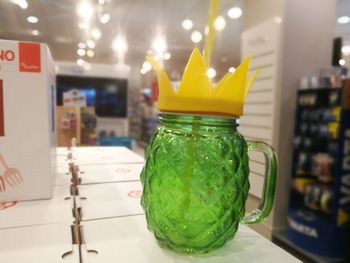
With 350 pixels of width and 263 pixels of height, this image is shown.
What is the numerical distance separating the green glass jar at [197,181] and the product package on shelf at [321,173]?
1717mm

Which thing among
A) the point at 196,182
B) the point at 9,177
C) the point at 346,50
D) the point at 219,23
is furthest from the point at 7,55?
the point at 346,50

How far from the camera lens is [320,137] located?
2.05 meters

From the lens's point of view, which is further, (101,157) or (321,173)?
(321,173)

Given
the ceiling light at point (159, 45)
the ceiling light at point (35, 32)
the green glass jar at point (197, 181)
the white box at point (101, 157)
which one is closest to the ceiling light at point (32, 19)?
the ceiling light at point (35, 32)

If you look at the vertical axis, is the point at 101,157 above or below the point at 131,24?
below

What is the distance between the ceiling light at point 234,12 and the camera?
13.0ft

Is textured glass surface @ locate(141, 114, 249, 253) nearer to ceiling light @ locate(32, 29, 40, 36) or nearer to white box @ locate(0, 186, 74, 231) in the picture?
white box @ locate(0, 186, 74, 231)

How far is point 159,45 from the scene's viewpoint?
21.9 ft

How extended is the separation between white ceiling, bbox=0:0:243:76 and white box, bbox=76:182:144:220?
325 cm

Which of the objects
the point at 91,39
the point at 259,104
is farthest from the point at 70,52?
the point at 259,104

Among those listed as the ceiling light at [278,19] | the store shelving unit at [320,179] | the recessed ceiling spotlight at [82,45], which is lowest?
the store shelving unit at [320,179]

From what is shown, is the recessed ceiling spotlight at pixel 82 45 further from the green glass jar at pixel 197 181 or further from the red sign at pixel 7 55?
the green glass jar at pixel 197 181

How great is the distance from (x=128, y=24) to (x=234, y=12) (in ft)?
6.42

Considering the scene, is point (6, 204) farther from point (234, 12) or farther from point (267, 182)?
point (234, 12)
